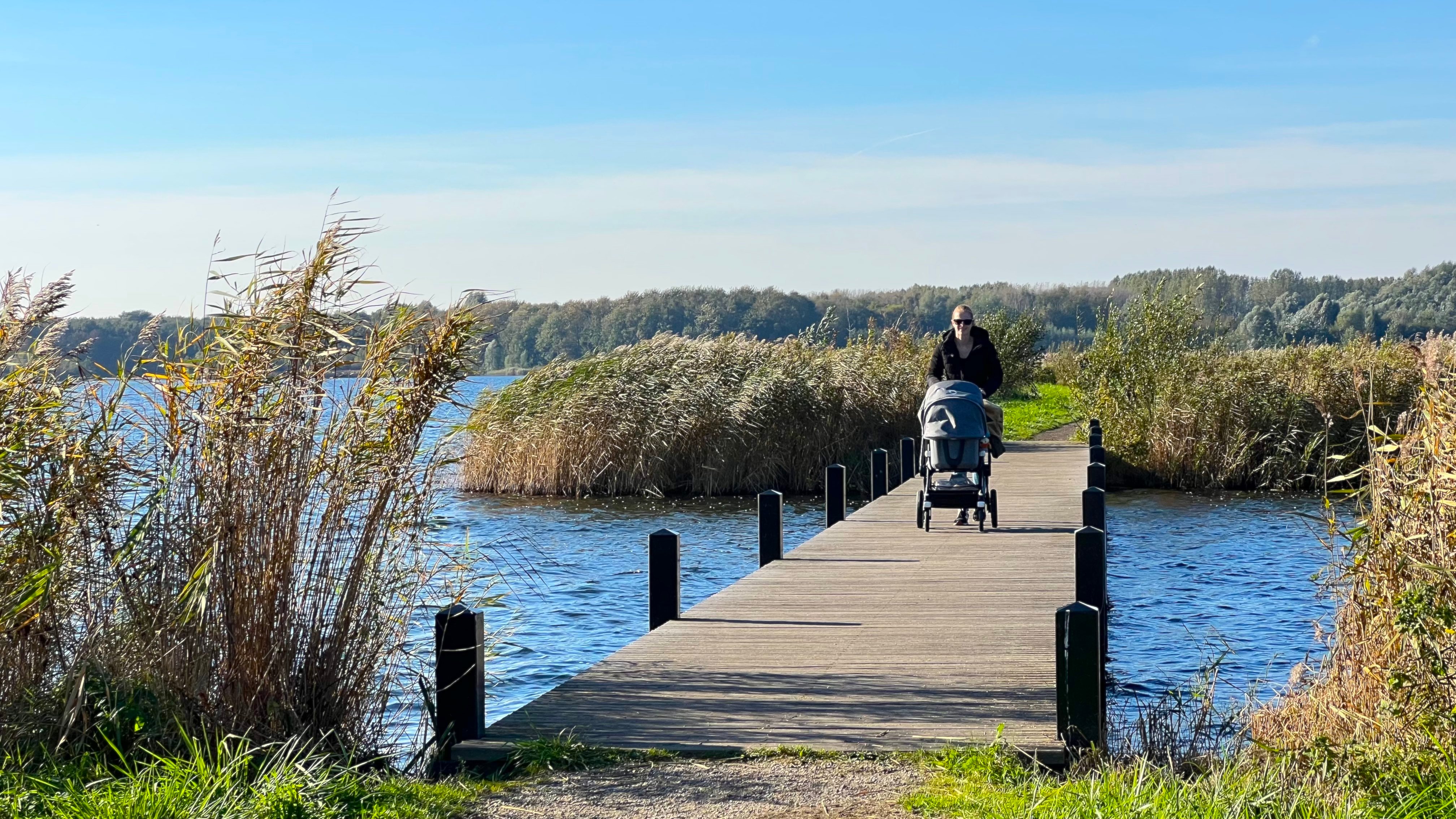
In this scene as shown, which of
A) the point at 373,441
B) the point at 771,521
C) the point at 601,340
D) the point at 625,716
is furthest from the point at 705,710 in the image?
the point at 601,340

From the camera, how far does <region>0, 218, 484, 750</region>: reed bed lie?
19.2 ft

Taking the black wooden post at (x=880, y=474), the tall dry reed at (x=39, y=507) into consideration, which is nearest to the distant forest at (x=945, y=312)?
the tall dry reed at (x=39, y=507)

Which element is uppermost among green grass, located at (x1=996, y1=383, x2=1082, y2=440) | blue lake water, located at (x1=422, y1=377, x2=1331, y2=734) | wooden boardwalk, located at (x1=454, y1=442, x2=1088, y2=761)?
green grass, located at (x1=996, y1=383, x2=1082, y2=440)

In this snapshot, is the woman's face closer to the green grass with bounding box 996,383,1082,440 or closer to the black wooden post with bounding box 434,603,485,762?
the black wooden post with bounding box 434,603,485,762

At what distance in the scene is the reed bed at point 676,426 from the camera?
22.5 metres

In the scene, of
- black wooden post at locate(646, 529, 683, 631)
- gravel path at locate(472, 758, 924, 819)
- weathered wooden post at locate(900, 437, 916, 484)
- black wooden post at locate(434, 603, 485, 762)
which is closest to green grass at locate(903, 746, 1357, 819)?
gravel path at locate(472, 758, 924, 819)

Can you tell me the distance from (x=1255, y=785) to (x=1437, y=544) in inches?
47.7

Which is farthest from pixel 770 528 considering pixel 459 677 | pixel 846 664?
pixel 459 677

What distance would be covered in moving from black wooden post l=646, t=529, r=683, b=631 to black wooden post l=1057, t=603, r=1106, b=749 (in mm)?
3676

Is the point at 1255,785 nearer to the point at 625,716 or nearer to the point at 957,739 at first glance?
the point at 957,739

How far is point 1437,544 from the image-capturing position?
5.36m

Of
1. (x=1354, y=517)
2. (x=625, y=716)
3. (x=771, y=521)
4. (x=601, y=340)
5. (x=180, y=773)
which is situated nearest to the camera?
(x=180, y=773)

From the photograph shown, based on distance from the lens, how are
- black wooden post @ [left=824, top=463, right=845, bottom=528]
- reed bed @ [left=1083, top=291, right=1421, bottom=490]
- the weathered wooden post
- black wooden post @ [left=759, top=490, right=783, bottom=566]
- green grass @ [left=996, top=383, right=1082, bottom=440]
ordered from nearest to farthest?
black wooden post @ [left=759, top=490, right=783, bottom=566] < black wooden post @ [left=824, top=463, right=845, bottom=528] < the weathered wooden post < reed bed @ [left=1083, top=291, right=1421, bottom=490] < green grass @ [left=996, top=383, right=1082, bottom=440]

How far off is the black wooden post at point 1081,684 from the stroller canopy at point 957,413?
6.14m
